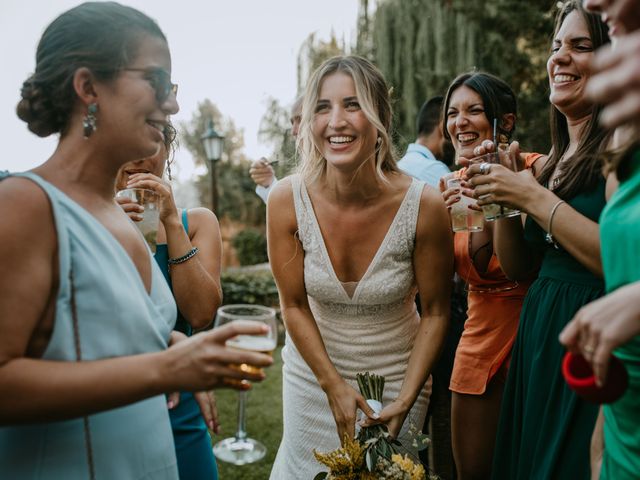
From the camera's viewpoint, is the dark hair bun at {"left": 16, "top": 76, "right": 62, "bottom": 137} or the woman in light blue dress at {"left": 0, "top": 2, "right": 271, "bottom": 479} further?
the dark hair bun at {"left": 16, "top": 76, "right": 62, "bottom": 137}

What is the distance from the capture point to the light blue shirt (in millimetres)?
4547

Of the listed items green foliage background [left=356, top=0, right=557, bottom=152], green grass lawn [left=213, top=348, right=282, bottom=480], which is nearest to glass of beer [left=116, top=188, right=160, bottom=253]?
green grass lawn [left=213, top=348, right=282, bottom=480]

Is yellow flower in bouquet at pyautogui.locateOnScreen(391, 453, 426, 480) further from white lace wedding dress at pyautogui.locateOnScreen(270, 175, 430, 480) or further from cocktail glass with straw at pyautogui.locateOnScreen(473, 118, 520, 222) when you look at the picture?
cocktail glass with straw at pyautogui.locateOnScreen(473, 118, 520, 222)

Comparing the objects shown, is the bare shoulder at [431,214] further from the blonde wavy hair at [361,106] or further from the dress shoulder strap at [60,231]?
the dress shoulder strap at [60,231]

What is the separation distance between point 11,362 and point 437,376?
120 inches

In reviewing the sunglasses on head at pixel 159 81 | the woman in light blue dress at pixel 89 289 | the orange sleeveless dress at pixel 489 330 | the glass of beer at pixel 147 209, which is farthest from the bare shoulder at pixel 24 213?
the orange sleeveless dress at pixel 489 330

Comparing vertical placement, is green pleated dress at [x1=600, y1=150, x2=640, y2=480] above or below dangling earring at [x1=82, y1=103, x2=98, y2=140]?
Answer: below

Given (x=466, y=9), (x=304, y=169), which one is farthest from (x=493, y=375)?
(x=466, y=9)

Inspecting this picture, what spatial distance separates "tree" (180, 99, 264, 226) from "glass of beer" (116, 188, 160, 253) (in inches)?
895

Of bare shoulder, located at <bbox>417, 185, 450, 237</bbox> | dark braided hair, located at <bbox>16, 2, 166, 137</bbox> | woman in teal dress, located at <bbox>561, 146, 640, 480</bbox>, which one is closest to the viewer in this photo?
woman in teal dress, located at <bbox>561, 146, 640, 480</bbox>

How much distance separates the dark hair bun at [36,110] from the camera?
1462mm

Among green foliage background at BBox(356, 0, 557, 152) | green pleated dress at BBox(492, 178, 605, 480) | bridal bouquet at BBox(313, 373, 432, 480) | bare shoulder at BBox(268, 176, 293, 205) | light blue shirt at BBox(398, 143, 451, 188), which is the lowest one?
bridal bouquet at BBox(313, 373, 432, 480)

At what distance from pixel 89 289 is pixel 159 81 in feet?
2.07

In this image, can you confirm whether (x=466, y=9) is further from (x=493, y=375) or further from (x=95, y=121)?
(x=95, y=121)
